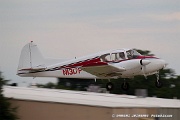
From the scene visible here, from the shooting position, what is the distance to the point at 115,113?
27.0m

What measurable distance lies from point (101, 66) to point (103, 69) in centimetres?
50

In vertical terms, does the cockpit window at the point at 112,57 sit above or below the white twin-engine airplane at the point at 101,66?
above

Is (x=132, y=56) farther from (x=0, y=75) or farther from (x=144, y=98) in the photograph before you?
(x=0, y=75)

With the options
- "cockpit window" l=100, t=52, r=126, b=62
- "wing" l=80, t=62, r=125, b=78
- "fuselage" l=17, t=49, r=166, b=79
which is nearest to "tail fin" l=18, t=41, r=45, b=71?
"fuselage" l=17, t=49, r=166, b=79

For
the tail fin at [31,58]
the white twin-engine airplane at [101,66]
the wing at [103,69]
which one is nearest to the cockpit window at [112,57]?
the white twin-engine airplane at [101,66]

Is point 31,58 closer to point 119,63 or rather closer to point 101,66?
point 101,66

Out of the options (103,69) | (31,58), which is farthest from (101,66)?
(31,58)

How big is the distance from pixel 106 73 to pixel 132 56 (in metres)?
2.16

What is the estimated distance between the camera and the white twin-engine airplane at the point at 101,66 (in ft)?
120

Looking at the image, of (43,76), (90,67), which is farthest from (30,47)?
(90,67)

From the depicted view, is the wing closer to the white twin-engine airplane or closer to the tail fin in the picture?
the white twin-engine airplane

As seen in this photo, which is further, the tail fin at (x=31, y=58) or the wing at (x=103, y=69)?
the tail fin at (x=31, y=58)

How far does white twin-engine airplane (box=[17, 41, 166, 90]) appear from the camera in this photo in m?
36.4

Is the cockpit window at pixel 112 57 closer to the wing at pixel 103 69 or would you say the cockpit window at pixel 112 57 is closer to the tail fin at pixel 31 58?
the wing at pixel 103 69
